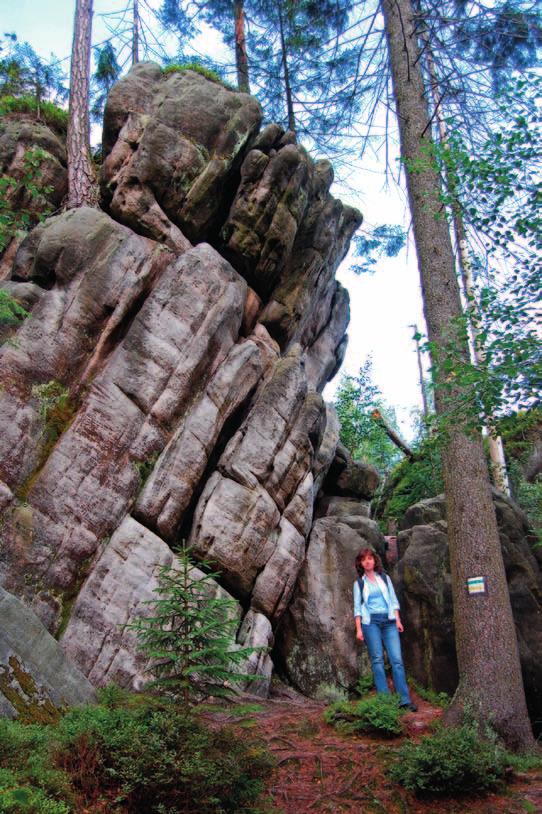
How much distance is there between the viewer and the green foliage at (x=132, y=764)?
444 cm

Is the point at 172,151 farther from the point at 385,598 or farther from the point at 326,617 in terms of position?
the point at 326,617

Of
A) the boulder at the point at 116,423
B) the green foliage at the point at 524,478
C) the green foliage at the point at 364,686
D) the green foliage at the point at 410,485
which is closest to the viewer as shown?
the boulder at the point at 116,423

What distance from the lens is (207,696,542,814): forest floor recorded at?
5426 millimetres

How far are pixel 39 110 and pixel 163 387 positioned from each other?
378 inches

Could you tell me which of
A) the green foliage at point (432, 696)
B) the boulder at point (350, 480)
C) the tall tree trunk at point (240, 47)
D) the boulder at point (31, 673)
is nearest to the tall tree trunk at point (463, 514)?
the green foliage at point (432, 696)

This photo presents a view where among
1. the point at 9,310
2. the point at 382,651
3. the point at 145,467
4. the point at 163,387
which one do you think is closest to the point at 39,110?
the point at 163,387

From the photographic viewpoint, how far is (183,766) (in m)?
4.61

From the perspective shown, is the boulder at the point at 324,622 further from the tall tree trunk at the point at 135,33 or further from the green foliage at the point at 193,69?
the tall tree trunk at the point at 135,33

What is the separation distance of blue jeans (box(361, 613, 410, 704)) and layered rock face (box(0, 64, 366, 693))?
8.86ft

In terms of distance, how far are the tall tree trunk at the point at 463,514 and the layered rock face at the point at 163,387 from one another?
14.1ft

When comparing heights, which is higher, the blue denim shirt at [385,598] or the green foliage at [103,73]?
the green foliage at [103,73]

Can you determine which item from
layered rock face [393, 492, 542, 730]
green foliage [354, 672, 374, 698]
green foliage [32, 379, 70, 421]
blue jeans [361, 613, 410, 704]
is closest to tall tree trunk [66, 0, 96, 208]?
green foliage [32, 379, 70, 421]

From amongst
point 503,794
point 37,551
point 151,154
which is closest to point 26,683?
point 37,551

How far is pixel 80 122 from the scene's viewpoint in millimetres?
14367
